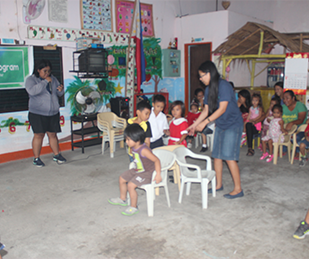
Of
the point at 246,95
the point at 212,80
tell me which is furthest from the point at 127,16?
the point at 212,80

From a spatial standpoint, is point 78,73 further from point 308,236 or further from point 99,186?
point 308,236

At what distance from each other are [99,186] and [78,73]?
9.52 feet

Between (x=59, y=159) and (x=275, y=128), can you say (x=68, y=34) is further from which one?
(x=275, y=128)

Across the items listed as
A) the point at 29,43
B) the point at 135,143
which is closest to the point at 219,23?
the point at 29,43

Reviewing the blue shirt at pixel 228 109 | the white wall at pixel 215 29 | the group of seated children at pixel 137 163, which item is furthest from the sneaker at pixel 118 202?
the white wall at pixel 215 29

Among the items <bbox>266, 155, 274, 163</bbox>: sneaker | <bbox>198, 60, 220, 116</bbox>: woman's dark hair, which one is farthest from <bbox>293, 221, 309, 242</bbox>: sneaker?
<bbox>266, 155, 274, 163</bbox>: sneaker

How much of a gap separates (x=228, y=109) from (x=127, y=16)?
4.41m

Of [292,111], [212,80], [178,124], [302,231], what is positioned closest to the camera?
[302,231]

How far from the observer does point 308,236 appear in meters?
2.64

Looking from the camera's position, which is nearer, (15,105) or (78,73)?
(15,105)

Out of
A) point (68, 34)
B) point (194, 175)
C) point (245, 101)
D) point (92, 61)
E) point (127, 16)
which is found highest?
point (127, 16)

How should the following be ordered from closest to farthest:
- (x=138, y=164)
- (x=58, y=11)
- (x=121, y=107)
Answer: (x=138, y=164) < (x=58, y=11) < (x=121, y=107)

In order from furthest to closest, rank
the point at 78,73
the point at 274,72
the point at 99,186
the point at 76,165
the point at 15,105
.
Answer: the point at 274,72 → the point at 78,73 → the point at 15,105 → the point at 76,165 → the point at 99,186

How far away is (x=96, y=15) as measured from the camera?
20.3 ft
